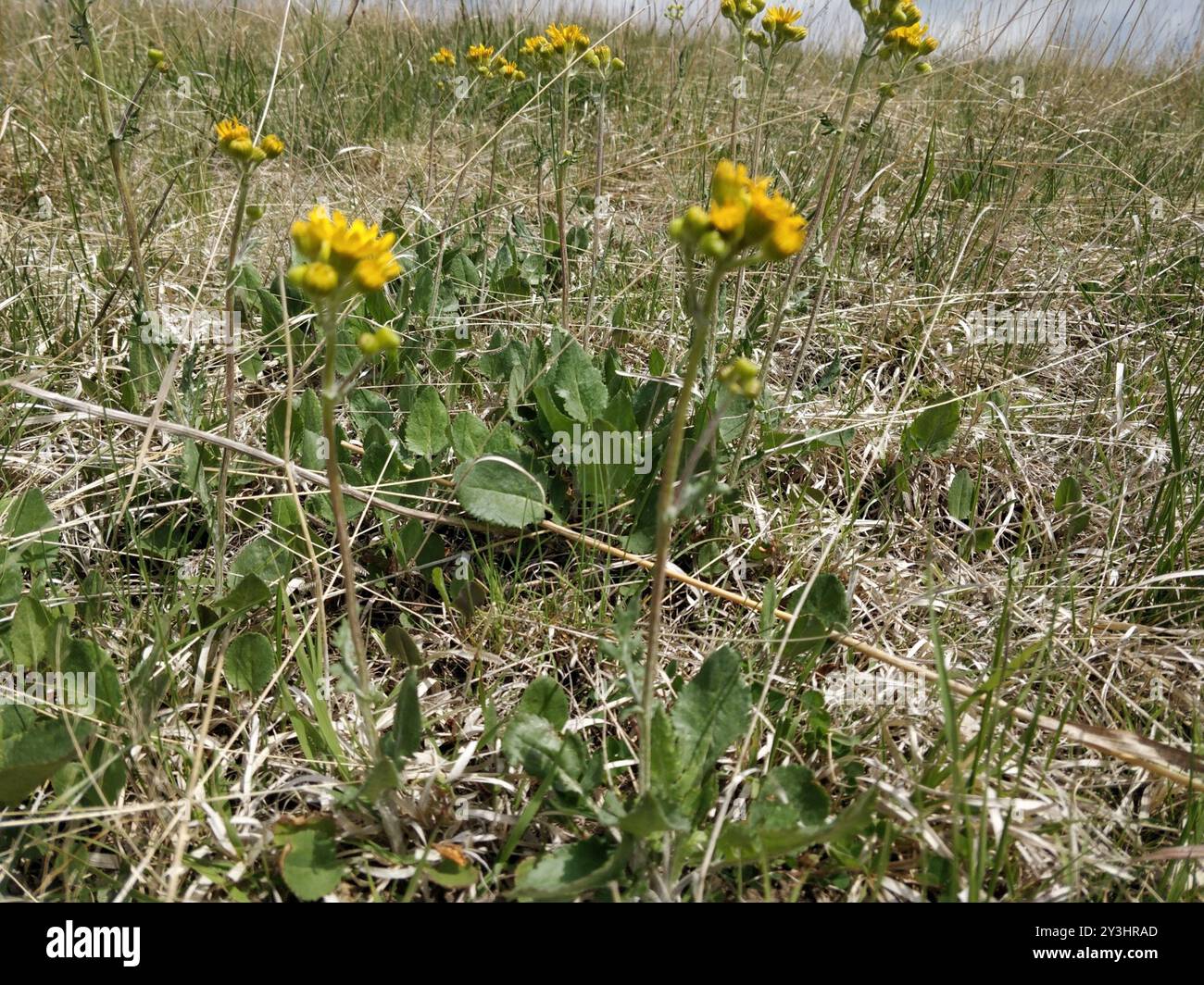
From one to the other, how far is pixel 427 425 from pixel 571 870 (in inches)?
45.8

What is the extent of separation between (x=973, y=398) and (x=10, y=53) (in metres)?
5.36

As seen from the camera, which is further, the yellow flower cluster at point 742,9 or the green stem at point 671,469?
the yellow flower cluster at point 742,9

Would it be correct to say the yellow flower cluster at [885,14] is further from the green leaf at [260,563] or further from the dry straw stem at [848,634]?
the green leaf at [260,563]

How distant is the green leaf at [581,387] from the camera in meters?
2.04

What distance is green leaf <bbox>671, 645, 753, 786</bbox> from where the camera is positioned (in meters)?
1.32

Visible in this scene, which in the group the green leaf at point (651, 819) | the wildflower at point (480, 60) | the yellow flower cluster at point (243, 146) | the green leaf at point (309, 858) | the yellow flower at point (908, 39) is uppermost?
the yellow flower at point (908, 39)

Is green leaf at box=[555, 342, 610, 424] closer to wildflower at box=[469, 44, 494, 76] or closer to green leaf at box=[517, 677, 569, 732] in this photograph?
green leaf at box=[517, 677, 569, 732]

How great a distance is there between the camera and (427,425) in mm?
2023

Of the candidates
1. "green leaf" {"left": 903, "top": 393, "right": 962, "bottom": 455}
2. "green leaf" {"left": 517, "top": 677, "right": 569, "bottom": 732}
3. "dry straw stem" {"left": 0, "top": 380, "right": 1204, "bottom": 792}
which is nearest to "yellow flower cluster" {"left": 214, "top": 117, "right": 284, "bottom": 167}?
"dry straw stem" {"left": 0, "top": 380, "right": 1204, "bottom": 792}

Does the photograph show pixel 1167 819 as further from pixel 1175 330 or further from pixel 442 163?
pixel 442 163

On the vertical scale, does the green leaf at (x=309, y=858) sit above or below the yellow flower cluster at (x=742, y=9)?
below

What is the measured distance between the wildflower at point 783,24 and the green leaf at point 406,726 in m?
1.75

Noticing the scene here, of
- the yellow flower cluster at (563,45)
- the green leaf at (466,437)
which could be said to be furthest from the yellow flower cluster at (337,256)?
the yellow flower cluster at (563,45)

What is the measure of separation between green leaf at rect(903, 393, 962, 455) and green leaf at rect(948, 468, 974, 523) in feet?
0.41
